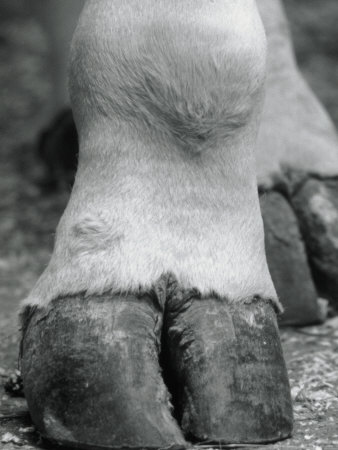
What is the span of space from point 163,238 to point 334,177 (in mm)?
732

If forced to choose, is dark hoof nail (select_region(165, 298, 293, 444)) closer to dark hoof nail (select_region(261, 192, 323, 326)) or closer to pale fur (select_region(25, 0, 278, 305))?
pale fur (select_region(25, 0, 278, 305))

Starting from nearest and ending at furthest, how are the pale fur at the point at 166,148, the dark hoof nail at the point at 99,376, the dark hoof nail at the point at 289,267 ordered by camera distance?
1. the dark hoof nail at the point at 99,376
2. the pale fur at the point at 166,148
3. the dark hoof nail at the point at 289,267

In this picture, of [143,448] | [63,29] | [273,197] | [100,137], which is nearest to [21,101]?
[63,29]

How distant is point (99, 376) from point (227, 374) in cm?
16

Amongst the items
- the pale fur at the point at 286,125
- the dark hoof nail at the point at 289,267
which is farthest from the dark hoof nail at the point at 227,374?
the pale fur at the point at 286,125

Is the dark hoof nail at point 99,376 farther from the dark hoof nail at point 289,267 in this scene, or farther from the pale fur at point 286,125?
the pale fur at point 286,125

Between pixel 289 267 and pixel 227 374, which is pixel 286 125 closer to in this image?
pixel 289 267

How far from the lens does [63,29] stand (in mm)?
2600

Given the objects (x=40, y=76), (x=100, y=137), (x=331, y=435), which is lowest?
(x=331, y=435)

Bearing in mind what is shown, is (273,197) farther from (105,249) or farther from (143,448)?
(143,448)

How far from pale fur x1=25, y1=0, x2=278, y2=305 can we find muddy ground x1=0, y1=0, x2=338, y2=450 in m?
0.20

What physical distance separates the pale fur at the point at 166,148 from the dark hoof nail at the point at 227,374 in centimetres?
4

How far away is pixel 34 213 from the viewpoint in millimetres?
2838

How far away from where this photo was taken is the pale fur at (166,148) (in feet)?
4.16
